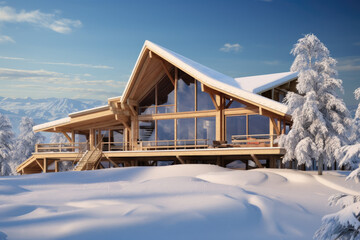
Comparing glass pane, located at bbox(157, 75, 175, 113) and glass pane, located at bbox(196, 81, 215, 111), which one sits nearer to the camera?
glass pane, located at bbox(196, 81, 215, 111)

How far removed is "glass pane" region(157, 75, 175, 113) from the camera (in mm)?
22844

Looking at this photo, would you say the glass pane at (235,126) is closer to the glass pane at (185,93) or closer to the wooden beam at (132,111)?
the glass pane at (185,93)

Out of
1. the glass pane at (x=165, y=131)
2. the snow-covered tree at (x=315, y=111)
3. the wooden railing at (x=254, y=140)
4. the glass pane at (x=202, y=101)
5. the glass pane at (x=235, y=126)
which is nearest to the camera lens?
the snow-covered tree at (x=315, y=111)

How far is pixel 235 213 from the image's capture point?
862cm

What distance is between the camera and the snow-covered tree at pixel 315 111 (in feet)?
50.3

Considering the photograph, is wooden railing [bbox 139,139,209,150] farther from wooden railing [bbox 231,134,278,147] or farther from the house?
wooden railing [bbox 231,134,278,147]

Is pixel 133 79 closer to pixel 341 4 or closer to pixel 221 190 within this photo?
pixel 221 190

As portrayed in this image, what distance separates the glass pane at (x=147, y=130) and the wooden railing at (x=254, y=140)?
566cm

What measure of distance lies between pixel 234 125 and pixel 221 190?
9.82 metres

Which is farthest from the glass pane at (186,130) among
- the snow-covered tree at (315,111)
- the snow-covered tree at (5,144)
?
the snow-covered tree at (5,144)

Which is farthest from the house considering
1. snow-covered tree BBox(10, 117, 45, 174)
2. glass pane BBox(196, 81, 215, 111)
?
snow-covered tree BBox(10, 117, 45, 174)

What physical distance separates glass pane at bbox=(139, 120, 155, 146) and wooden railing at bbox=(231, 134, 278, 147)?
5.66 m

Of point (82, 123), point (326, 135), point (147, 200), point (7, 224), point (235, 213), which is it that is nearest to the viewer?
point (7, 224)

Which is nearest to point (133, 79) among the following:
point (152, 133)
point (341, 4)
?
point (152, 133)
